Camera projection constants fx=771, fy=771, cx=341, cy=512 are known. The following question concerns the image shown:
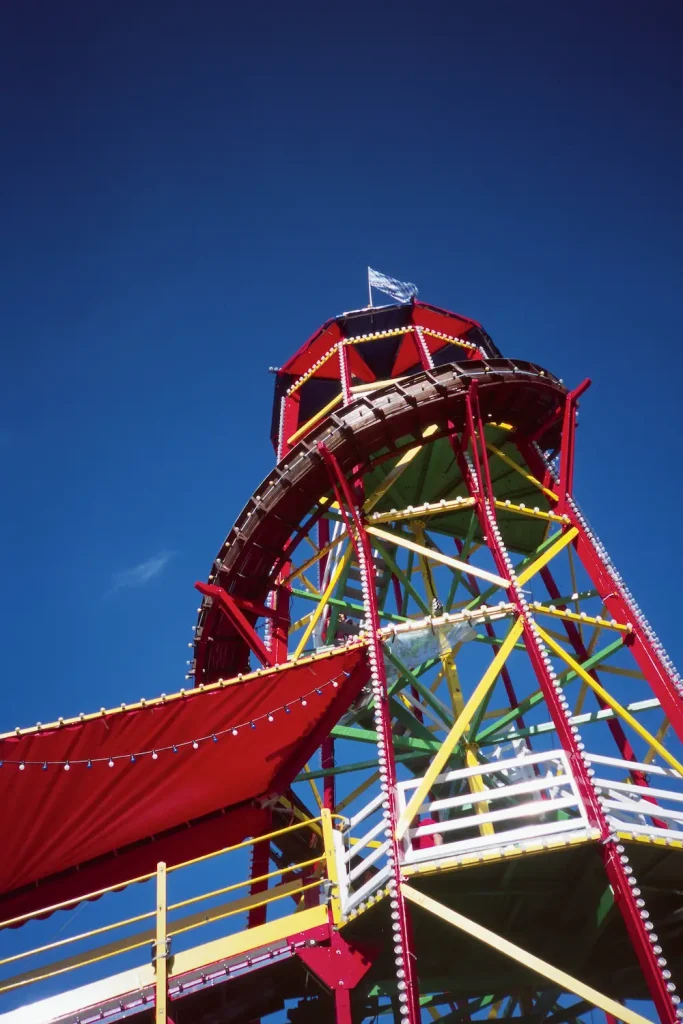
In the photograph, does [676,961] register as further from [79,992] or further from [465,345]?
[465,345]

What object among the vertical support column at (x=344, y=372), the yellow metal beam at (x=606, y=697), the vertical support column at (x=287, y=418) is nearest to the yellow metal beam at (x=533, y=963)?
the yellow metal beam at (x=606, y=697)

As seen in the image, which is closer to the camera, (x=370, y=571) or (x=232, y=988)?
(x=232, y=988)

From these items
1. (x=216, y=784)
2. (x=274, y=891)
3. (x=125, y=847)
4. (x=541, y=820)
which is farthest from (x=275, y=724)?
(x=541, y=820)

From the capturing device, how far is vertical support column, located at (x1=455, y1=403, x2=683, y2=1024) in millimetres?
8922

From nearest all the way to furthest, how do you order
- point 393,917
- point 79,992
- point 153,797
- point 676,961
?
point 393,917
point 79,992
point 676,961
point 153,797

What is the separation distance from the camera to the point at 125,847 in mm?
14070

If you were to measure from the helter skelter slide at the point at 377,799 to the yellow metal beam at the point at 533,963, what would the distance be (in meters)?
0.04

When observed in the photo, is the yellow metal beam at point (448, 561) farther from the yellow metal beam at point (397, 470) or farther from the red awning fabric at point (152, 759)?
the red awning fabric at point (152, 759)

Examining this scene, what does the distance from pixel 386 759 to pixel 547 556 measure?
6.37 m

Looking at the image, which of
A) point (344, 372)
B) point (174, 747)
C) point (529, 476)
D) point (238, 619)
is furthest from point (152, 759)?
point (344, 372)

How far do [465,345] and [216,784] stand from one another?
15871 millimetres

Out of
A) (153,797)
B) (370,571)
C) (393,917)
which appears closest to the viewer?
(393,917)

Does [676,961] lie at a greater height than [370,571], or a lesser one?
lesser

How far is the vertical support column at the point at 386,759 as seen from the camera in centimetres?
940
